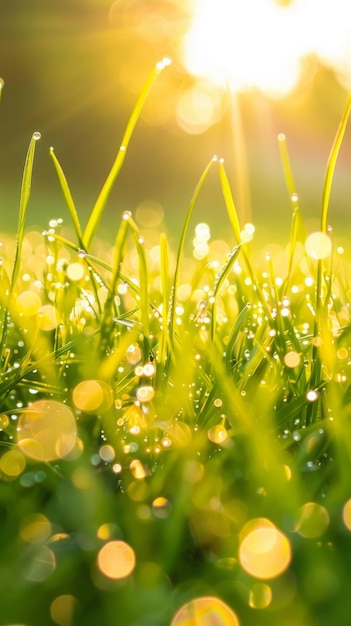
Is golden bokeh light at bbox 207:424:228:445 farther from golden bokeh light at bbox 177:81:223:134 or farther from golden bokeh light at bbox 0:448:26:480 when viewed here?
golden bokeh light at bbox 177:81:223:134

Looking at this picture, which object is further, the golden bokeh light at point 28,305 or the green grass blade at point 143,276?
the golden bokeh light at point 28,305

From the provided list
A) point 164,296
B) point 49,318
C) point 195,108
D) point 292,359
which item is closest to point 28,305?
point 49,318

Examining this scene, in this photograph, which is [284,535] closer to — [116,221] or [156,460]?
[156,460]

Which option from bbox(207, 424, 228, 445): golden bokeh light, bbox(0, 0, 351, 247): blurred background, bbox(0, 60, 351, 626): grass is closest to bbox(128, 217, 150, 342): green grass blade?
bbox(0, 60, 351, 626): grass

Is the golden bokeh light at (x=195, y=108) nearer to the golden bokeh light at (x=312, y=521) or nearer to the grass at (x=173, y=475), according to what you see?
the grass at (x=173, y=475)

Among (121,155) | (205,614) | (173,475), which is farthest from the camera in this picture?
(121,155)

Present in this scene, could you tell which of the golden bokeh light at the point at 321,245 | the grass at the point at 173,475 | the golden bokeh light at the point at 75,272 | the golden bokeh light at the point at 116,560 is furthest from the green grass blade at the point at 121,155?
the golden bokeh light at the point at 116,560

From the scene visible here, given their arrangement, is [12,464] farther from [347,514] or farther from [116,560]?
[347,514]

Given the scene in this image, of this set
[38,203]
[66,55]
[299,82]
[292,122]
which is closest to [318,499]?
[38,203]
